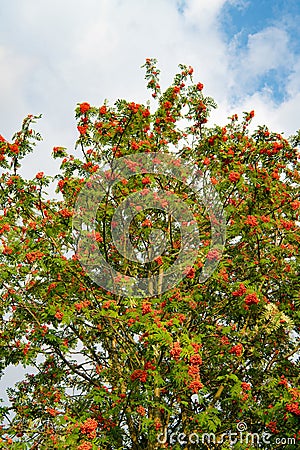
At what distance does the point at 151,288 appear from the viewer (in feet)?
29.5

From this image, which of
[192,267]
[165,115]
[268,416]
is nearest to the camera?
[268,416]

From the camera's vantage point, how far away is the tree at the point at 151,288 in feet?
23.0

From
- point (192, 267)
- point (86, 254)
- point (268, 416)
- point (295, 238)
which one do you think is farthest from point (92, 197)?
point (268, 416)

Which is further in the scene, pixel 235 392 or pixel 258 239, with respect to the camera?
pixel 258 239

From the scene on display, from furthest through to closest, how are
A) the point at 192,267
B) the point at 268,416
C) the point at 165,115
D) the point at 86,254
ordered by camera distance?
the point at 165,115 < the point at 86,254 < the point at 192,267 < the point at 268,416

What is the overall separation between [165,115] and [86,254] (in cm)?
372

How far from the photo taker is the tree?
276 inches

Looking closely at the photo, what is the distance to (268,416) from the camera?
682 centimetres

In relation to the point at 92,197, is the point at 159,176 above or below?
above

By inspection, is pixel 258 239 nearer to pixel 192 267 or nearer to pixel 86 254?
pixel 192 267

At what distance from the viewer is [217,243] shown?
26.3ft

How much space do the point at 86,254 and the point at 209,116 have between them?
4554 mm

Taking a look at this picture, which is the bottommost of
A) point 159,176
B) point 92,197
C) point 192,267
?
point 192,267

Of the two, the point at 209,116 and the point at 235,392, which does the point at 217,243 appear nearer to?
the point at 235,392
